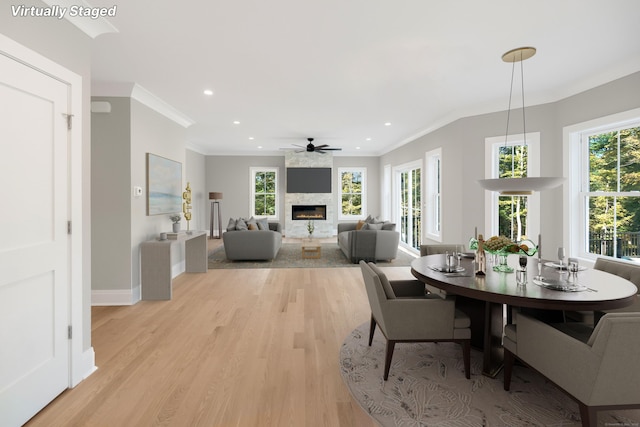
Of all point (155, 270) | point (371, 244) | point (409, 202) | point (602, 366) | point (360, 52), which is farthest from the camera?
point (409, 202)

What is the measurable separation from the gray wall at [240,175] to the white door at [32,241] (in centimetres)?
821

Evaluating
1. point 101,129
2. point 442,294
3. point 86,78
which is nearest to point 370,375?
point 442,294

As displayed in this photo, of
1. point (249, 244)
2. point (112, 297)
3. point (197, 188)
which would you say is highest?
point (197, 188)

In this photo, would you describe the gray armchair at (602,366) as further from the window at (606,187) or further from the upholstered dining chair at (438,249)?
the window at (606,187)

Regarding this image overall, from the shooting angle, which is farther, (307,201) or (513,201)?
(307,201)

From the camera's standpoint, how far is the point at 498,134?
475 cm

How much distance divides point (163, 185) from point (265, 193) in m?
5.68

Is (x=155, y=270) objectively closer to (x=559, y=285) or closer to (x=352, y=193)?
(x=559, y=285)

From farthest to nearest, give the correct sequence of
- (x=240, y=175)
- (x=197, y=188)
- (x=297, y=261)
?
(x=240, y=175) < (x=197, y=188) < (x=297, y=261)

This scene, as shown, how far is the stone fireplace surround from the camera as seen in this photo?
975cm

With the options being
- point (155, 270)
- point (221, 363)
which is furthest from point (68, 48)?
point (155, 270)

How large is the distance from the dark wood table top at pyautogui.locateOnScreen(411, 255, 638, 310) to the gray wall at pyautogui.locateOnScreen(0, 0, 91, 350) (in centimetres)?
265

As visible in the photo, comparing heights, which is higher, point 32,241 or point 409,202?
point 409,202

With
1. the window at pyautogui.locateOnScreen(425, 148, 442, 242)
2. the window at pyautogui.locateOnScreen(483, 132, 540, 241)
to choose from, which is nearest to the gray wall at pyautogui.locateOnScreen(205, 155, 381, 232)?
the window at pyautogui.locateOnScreen(425, 148, 442, 242)
